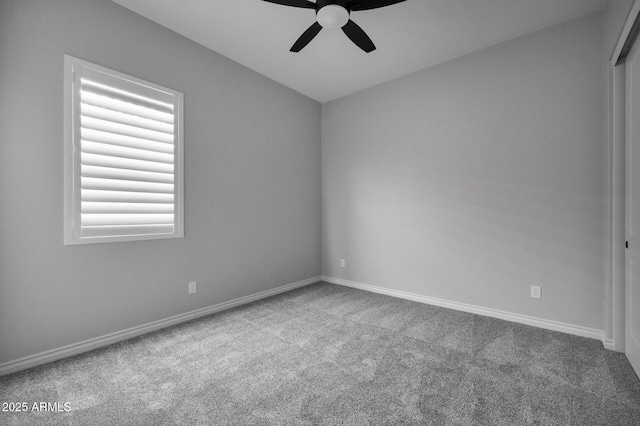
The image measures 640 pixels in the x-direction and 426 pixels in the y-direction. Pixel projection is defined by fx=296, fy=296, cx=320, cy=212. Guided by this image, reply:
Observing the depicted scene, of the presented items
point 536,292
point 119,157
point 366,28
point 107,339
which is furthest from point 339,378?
point 366,28

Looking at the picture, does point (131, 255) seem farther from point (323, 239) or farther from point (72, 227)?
point (323, 239)

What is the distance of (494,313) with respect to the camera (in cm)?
302

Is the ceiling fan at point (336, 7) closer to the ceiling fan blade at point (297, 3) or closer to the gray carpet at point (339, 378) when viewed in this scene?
the ceiling fan blade at point (297, 3)

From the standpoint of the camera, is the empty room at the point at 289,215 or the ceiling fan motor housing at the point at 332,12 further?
the ceiling fan motor housing at the point at 332,12

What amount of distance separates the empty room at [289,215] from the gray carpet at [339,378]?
0.02m

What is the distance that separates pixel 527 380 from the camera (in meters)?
1.90

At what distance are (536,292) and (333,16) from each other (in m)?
2.96

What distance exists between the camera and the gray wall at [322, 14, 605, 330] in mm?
2584

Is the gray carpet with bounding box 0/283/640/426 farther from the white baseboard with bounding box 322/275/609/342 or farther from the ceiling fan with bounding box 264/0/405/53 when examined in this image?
the ceiling fan with bounding box 264/0/405/53

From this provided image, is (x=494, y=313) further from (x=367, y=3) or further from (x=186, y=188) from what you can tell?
(x=186, y=188)

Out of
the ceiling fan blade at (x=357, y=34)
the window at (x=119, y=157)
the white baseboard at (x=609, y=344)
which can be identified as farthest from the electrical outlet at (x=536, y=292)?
the window at (x=119, y=157)

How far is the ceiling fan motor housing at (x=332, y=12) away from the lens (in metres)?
1.97

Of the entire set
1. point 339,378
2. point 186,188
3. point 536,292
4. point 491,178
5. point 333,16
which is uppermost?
point 333,16

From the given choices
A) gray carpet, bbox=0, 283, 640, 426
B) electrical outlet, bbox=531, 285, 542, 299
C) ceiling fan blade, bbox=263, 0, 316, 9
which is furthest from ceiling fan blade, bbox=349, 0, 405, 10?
electrical outlet, bbox=531, 285, 542, 299
